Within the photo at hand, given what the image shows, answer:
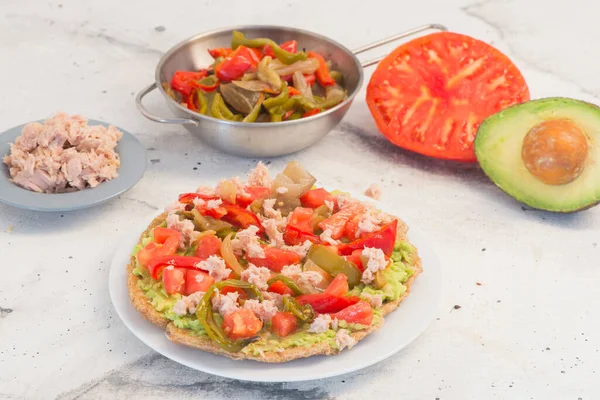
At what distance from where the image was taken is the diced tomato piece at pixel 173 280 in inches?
146

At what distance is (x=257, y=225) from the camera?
4.11m

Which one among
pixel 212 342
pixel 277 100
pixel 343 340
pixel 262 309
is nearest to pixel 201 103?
pixel 277 100

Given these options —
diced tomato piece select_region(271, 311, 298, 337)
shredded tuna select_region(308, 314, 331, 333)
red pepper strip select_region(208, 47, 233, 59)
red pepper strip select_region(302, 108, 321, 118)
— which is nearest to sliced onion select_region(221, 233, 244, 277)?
diced tomato piece select_region(271, 311, 298, 337)

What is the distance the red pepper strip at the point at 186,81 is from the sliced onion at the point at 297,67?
479mm

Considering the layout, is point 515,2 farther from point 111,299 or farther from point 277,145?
point 111,299

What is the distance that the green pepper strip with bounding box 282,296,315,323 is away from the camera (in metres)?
3.55

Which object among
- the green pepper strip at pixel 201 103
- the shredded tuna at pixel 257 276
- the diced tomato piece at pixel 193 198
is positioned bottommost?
the green pepper strip at pixel 201 103

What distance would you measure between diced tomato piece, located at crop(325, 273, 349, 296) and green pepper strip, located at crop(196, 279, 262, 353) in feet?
1.03

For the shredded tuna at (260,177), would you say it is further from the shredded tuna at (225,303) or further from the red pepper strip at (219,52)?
the red pepper strip at (219,52)

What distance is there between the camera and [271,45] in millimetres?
5367

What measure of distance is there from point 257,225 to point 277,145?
3.29 feet

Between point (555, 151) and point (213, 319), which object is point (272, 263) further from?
point (555, 151)

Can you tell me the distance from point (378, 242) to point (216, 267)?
0.78 m

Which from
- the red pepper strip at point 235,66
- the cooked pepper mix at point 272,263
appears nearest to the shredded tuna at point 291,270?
the cooked pepper mix at point 272,263
